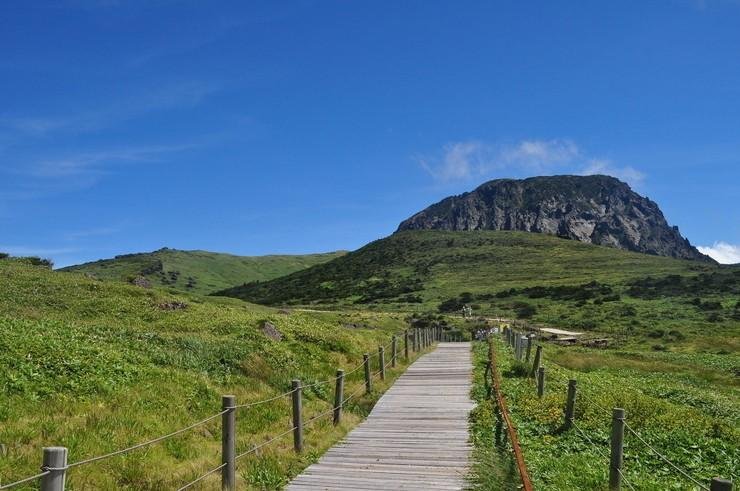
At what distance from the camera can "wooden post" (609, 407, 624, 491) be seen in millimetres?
10445

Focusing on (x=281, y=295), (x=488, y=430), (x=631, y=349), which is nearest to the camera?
(x=488, y=430)

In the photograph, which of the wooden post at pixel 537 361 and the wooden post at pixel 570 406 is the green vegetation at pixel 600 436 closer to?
the wooden post at pixel 570 406

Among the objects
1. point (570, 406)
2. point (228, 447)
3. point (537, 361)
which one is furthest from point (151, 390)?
point (537, 361)

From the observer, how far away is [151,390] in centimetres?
1486

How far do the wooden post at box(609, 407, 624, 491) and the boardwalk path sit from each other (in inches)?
101

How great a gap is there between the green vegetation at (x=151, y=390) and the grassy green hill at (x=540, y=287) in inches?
1748

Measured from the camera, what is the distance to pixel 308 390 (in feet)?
65.7

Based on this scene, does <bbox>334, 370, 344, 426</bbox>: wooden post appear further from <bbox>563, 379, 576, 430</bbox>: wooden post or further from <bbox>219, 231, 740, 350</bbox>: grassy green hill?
<bbox>219, 231, 740, 350</bbox>: grassy green hill

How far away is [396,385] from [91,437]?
15.9m

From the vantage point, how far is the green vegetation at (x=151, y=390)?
1044 cm

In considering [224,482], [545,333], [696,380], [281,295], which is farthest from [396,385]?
[281,295]

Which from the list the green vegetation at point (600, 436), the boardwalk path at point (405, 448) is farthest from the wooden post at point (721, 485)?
the boardwalk path at point (405, 448)

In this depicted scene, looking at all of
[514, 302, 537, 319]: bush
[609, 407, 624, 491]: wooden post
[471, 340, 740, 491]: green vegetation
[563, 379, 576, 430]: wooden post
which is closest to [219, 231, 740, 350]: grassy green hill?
[514, 302, 537, 319]: bush

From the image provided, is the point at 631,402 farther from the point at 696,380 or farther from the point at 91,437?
the point at 696,380
